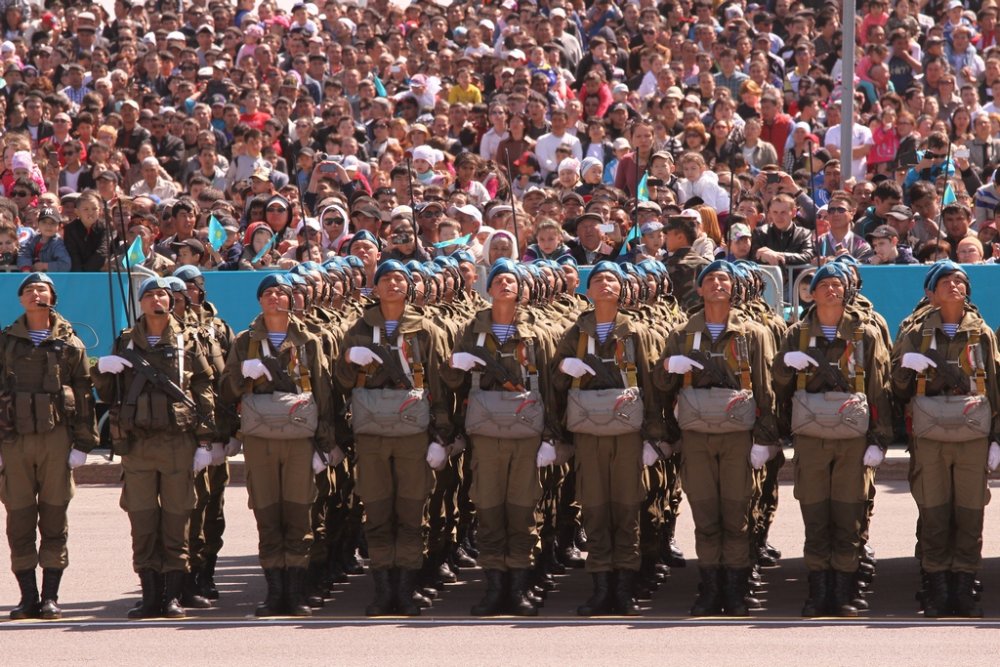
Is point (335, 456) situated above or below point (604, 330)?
below

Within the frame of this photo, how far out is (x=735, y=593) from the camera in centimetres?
1143

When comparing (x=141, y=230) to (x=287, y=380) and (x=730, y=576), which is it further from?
(x=730, y=576)

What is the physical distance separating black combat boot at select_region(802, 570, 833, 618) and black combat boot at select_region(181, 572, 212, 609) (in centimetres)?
371

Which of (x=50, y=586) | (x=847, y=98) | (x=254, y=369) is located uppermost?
(x=847, y=98)

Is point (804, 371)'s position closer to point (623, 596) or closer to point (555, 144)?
point (623, 596)

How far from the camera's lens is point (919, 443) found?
37.0ft

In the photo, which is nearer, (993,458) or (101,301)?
(993,458)

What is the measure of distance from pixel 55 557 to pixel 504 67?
12.4m

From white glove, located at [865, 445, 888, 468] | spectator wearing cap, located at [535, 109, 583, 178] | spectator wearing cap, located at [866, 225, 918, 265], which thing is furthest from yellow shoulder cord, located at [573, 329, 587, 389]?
spectator wearing cap, located at [535, 109, 583, 178]

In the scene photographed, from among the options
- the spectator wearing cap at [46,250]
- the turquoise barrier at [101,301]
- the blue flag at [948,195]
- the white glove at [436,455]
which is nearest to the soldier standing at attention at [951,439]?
the white glove at [436,455]

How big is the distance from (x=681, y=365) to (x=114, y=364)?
11.1 ft

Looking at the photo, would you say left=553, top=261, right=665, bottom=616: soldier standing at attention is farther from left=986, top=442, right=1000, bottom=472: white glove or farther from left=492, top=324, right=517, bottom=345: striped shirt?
left=986, top=442, right=1000, bottom=472: white glove

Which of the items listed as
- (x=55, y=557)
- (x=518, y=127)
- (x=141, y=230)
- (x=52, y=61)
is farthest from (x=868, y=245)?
(x=52, y=61)

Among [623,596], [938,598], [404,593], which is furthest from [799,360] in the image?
[404,593]
